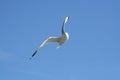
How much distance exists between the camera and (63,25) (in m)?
7.64

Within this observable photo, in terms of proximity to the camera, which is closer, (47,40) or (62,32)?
(62,32)

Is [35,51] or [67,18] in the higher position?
[67,18]

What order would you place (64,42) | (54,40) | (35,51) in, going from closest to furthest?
(64,42)
(35,51)
(54,40)

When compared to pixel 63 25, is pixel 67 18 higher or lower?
higher

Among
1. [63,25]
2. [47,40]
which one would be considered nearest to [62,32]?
[63,25]

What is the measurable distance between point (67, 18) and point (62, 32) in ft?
2.54

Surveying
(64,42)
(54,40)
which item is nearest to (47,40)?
(54,40)

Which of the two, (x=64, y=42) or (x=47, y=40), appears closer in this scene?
(x=64, y=42)

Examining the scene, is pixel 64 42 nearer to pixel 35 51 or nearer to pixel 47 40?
pixel 35 51

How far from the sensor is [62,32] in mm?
7699

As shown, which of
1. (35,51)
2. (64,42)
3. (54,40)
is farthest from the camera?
(54,40)

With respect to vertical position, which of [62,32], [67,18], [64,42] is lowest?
[64,42]

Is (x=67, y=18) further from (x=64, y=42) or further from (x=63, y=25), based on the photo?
(x=64, y=42)

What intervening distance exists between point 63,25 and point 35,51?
4.19 ft
